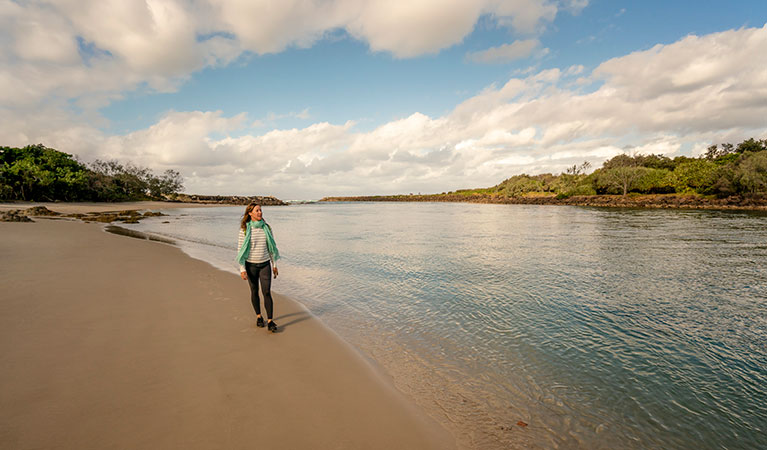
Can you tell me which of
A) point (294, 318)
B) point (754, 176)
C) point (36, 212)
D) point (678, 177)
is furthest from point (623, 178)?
point (36, 212)

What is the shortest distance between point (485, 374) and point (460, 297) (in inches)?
175

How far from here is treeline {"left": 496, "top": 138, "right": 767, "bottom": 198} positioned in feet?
201

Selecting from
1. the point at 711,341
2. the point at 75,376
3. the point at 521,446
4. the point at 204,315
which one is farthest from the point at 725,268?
the point at 75,376

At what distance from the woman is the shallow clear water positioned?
189 centimetres

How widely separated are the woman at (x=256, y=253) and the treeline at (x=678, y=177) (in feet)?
284

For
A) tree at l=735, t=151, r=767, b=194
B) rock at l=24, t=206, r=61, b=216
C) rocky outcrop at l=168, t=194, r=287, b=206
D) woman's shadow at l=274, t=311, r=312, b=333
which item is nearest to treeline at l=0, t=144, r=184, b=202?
rock at l=24, t=206, r=61, b=216

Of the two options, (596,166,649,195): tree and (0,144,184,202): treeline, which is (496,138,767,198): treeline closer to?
(596,166,649,195): tree

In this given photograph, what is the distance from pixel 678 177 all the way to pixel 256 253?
10892 cm

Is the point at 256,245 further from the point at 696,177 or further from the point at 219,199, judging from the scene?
the point at 219,199

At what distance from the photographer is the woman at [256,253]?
670 centimetres

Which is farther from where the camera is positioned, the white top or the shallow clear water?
the white top

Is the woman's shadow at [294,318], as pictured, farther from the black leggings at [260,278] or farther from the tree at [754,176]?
the tree at [754,176]

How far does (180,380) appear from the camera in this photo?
183 inches

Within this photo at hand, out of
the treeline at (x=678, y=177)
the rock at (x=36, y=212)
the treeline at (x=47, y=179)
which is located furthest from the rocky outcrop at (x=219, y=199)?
the treeline at (x=678, y=177)
